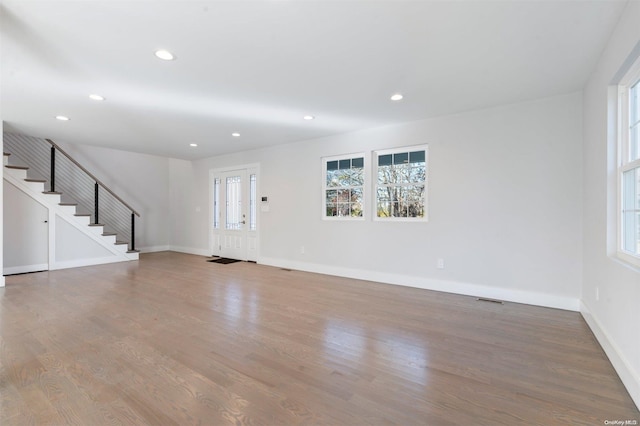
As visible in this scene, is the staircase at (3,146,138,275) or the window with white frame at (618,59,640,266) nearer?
the window with white frame at (618,59,640,266)

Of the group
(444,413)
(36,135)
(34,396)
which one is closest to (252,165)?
(36,135)

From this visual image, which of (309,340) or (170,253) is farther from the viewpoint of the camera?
(170,253)

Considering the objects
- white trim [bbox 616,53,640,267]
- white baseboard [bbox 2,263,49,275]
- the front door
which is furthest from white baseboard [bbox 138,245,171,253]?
white trim [bbox 616,53,640,267]

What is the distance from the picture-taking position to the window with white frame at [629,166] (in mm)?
2152

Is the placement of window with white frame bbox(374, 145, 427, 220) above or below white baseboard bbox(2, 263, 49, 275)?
above

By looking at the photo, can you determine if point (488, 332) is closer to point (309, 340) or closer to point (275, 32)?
point (309, 340)

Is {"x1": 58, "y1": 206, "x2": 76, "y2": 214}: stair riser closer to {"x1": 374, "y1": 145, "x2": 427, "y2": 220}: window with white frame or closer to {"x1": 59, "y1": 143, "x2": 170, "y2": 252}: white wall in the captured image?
{"x1": 59, "y1": 143, "x2": 170, "y2": 252}: white wall

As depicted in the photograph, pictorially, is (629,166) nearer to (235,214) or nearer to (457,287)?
(457,287)

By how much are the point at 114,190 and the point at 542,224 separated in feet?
29.3

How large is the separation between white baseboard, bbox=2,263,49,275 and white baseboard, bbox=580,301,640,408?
823 cm

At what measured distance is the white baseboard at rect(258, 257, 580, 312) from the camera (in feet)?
11.5

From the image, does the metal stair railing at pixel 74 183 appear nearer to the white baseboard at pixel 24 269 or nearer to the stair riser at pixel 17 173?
the stair riser at pixel 17 173

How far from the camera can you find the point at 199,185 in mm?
7711

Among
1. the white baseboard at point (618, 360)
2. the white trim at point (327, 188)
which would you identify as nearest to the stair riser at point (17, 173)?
the white trim at point (327, 188)
